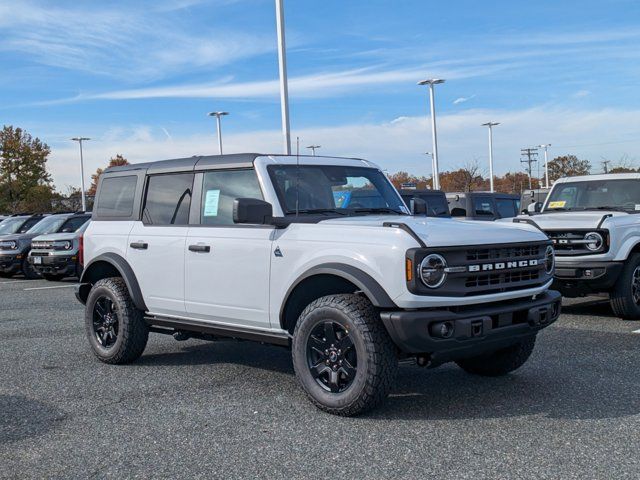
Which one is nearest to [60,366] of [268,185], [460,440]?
[268,185]

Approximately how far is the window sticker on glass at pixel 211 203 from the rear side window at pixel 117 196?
1117mm

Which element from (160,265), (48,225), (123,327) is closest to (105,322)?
(123,327)

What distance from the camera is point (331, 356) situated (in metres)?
5.04

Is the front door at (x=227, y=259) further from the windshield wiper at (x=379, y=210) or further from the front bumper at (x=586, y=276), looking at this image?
the front bumper at (x=586, y=276)

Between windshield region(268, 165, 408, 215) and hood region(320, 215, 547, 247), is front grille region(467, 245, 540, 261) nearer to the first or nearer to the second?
hood region(320, 215, 547, 247)

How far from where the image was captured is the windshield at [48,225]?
17958mm

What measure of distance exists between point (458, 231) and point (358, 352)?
1.11m

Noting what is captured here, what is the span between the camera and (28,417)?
514 centimetres

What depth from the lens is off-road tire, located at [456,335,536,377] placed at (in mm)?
5844

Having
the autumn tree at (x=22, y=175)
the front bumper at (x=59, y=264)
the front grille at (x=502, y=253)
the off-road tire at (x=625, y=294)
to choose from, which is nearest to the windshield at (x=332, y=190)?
the front grille at (x=502, y=253)

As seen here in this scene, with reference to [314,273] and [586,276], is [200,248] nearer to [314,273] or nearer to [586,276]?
[314,273]

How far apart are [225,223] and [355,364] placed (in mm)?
1810

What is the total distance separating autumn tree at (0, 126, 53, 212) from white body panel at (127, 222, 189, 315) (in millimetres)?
43947

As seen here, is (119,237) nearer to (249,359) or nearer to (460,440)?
(249,359)
